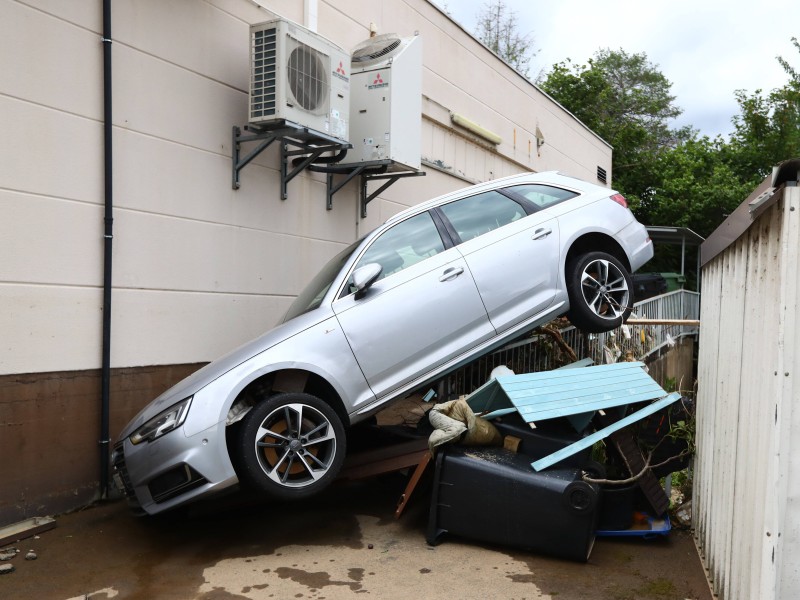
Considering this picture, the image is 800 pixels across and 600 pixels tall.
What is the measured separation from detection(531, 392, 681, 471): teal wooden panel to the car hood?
5.87 feet

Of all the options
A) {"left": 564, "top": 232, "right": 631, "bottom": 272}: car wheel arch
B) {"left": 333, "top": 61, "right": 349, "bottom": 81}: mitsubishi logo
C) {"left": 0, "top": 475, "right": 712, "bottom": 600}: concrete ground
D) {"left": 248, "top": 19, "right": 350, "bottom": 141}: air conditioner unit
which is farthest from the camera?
{"left": 333, "top": 61, "right": 349, "bottom": 81}: mitsubishi logo

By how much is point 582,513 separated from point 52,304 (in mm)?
3914

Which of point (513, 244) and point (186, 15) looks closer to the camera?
point (513, 244)

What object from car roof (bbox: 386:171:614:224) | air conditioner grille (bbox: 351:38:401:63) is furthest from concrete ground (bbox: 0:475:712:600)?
air conditioner grille (bbox: 351:38:401:63)

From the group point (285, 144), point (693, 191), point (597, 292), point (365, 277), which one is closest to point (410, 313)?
point (365, 277)

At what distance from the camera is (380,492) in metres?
6.01

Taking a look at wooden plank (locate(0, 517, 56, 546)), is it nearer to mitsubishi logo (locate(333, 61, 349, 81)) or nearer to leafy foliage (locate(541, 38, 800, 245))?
mitsubishi logo (locate(333, 61, 349, 81))

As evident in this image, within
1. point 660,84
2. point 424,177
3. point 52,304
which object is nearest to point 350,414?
point 52,304

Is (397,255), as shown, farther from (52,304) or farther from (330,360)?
(52,304)

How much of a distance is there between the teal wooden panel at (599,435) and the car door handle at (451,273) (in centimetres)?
153

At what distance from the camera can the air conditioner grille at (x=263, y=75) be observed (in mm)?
6465

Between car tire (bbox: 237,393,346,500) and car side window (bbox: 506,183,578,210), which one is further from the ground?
car side window (bbox: 506,183,578,210)

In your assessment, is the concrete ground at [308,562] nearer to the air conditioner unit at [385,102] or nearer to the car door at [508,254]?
the car door at [508,254]

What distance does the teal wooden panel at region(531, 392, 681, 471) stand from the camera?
4.48 m
